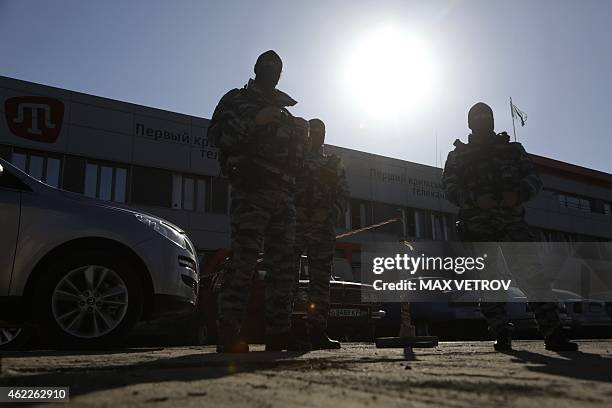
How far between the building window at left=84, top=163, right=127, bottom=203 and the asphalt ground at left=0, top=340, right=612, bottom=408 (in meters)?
18.0

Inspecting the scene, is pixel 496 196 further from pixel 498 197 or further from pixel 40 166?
pixel 40 166

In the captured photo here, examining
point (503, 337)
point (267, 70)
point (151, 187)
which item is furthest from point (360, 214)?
point (267, 70)

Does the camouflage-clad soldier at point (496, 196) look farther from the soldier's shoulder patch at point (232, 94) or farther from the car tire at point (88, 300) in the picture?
the car tire at point (88, 300)

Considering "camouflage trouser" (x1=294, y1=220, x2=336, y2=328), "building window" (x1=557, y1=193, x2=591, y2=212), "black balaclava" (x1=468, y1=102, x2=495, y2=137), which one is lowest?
"camouflage trouser" (x1=294, y1=220, x2=336, y2=328)

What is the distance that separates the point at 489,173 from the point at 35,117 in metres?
17.9

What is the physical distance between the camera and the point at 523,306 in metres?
10.3

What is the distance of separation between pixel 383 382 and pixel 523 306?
361 inches

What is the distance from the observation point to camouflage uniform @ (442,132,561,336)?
4.72m

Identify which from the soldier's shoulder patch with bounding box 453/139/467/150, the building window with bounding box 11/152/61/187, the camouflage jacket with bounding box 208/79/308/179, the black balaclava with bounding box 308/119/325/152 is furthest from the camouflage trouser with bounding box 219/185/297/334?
the building window with bounding box 11/152/61/187

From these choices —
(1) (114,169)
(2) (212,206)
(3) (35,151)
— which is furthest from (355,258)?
(3) (35,151)

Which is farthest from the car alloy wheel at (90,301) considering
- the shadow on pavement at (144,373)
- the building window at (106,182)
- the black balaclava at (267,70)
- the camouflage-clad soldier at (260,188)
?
the building window at (106,182)

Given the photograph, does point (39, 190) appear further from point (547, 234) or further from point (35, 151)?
point (547, 234)

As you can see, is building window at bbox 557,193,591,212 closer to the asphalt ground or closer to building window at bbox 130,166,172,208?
building window at bbox 130,166,172,208

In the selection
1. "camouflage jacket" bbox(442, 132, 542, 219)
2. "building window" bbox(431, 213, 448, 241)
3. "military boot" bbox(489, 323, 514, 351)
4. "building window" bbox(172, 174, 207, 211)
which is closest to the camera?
"military boot" bbox(489, 323, 514, 351)
